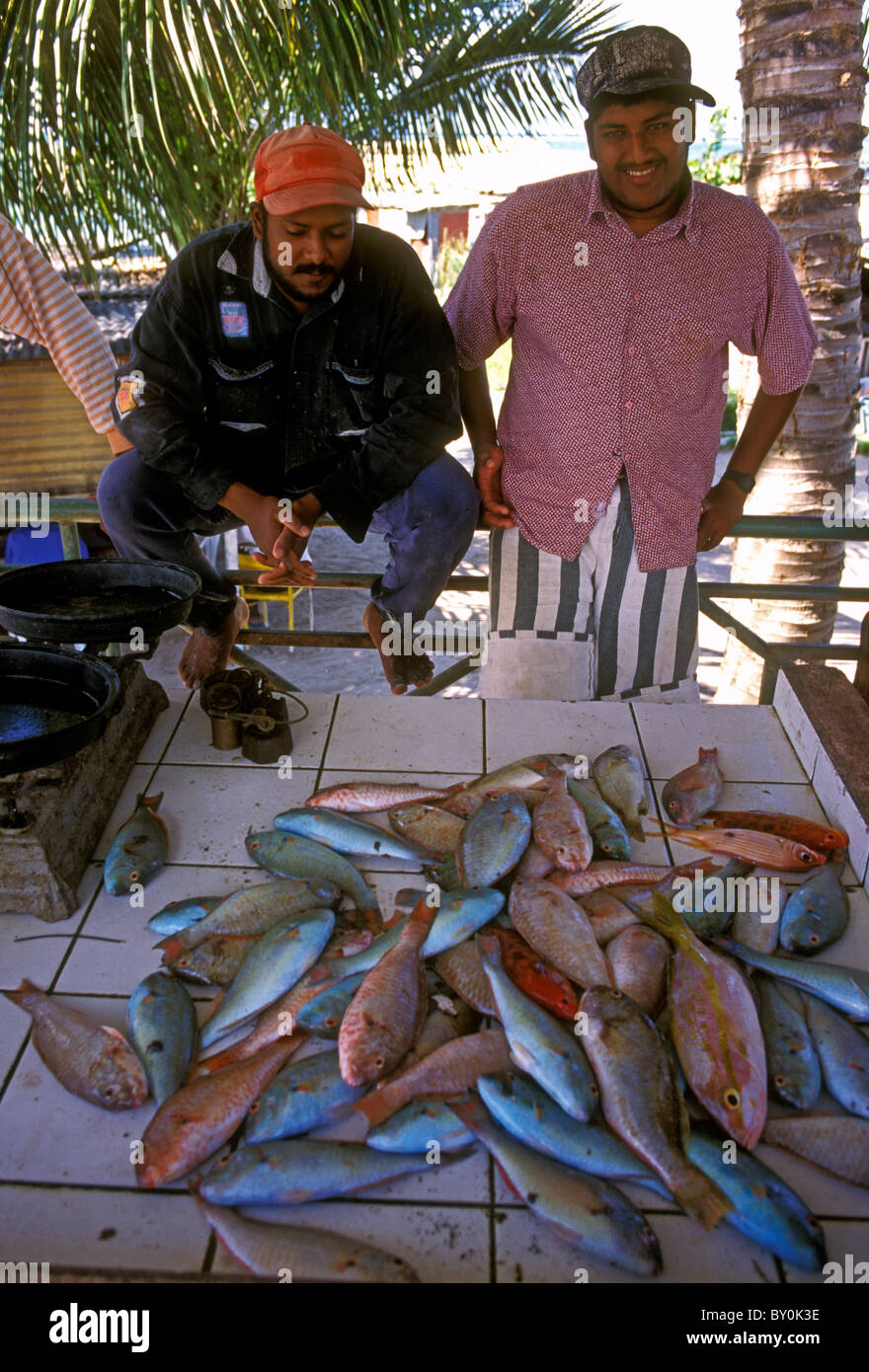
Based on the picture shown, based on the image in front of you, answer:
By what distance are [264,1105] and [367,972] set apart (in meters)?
0.32

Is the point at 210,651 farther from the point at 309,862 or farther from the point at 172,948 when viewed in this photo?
the point at 172,948

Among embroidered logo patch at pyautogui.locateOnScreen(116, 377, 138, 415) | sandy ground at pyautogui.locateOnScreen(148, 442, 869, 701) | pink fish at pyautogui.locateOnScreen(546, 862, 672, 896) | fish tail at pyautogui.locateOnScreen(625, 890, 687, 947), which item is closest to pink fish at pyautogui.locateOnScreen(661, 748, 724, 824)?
pink fish at pyautogui.locateOnScreen(546, 862, 672, 896)

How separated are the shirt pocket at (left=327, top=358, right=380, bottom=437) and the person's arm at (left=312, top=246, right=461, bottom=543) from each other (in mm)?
40

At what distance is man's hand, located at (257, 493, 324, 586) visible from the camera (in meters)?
3.06

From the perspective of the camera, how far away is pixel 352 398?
3.06 meters

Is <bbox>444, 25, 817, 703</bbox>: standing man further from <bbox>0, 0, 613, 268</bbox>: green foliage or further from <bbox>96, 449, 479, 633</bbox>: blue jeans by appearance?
<bbox>0, 0, 613, 268</bbox>: green foliage

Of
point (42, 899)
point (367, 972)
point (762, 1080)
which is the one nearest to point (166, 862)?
point (42, 899)

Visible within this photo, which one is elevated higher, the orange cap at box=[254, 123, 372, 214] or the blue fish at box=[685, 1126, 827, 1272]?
the orange cap at box=[254, 123, 372, 214]

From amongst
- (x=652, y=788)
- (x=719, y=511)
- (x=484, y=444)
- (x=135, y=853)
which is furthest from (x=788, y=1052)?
(x=484, y=444)

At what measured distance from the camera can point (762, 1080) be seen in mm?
1696

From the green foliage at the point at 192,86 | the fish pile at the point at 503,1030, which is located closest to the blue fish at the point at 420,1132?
the fish pile at the point at 503,1030

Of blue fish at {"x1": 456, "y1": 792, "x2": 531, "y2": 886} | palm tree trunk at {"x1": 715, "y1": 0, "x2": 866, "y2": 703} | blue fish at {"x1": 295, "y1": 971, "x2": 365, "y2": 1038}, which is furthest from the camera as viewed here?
palm tree trunk at {"x1": 715, "y1": 0, "x2": 866, "y2": 703}

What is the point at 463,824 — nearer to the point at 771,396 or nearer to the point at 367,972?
the point at 367,972

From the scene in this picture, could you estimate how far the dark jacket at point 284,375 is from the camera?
113 inches
